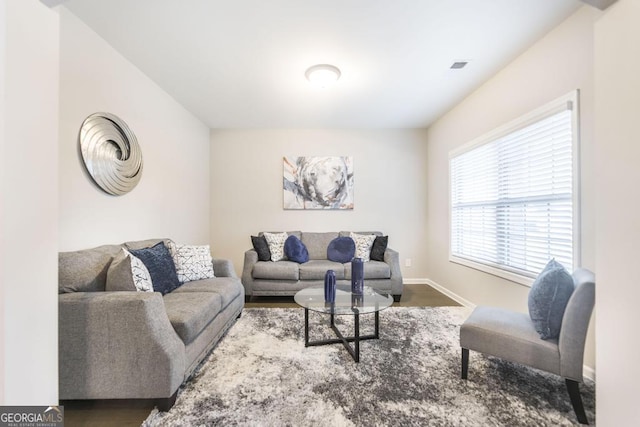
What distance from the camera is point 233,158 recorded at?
429 cm

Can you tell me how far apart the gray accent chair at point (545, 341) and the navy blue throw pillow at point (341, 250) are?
199 cm

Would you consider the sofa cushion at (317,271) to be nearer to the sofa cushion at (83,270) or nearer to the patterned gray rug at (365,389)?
the patterned gray rug at (365,389)

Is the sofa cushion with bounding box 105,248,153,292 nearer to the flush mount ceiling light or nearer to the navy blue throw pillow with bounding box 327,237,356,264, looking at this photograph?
the flush mount ceiling light

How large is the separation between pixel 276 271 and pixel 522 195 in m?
2.83

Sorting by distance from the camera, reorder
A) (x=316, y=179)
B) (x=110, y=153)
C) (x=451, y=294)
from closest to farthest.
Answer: (x=110, y=153) < (x=451, y=294) < (x=316, y=179)

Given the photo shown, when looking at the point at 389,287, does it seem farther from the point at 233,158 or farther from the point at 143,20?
the point at 143,20

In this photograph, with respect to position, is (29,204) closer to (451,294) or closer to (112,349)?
(112,349)

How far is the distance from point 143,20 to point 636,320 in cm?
327

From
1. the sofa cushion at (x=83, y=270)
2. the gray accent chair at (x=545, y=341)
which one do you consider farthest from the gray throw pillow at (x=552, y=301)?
the sofa cushion at (x=83, y=270)

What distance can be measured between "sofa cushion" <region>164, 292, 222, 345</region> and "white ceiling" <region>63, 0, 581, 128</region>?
2.10 metres

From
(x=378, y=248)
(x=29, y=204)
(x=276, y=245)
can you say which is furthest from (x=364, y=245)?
(x=29, y=204)

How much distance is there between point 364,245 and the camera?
3730 millimetres

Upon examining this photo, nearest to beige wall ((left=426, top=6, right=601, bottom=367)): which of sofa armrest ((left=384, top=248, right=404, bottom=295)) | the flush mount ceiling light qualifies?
sofa armrest ((left=384, top=248, right=404, bottom=295))

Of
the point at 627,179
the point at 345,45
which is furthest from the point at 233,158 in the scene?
the point at 627,179
